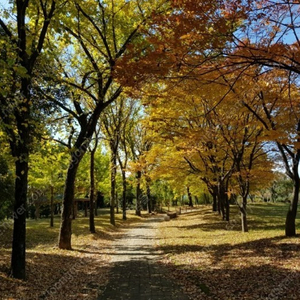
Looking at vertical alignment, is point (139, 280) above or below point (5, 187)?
below

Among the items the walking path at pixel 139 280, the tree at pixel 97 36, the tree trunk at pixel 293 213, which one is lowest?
the walking path at pixel 139 280

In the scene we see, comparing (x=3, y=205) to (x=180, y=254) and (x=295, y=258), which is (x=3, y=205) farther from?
(x=295, y=258)

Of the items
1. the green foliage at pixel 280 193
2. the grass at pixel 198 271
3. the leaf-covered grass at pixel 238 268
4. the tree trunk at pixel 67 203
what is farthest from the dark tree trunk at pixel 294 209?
the green foliage at pixel 280 193

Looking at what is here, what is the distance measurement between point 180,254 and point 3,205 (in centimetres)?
757

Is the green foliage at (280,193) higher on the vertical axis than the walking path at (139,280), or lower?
higher

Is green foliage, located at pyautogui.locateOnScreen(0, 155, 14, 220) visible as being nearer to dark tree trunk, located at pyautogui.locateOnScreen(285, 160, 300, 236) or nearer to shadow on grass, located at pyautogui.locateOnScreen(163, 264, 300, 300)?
shadow on grass, located at pyautogui.locateOnScreen(163, 264, 300, 300)

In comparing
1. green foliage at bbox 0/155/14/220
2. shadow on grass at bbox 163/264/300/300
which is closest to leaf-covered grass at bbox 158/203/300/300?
shadow on grass at bbox 163/264/300/300

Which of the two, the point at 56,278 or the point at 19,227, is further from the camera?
the point at 56,278

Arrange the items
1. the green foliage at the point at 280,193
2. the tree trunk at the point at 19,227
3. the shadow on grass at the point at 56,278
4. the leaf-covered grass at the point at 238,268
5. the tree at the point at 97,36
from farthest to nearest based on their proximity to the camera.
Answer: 1. the green foliage at the point at 280,193
2. the tree at the point at 97,36
3. the tree trunk at the point at 19,227
4. the shadow on grass at the point at 56,278
5. the leaf-covered grass at the point at 238,268

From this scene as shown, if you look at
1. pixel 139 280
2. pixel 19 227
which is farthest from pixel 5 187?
pixel 139 280

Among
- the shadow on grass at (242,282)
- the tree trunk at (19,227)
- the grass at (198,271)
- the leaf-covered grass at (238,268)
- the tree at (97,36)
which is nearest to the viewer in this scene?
the shadow on grass at (242,282)

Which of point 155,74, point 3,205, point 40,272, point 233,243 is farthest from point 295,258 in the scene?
point 3,205

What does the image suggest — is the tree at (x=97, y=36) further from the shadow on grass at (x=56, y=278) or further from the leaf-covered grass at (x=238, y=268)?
the leaf-covered grass at (x=238, y=268)

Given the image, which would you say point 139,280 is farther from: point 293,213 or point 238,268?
point 293,213
